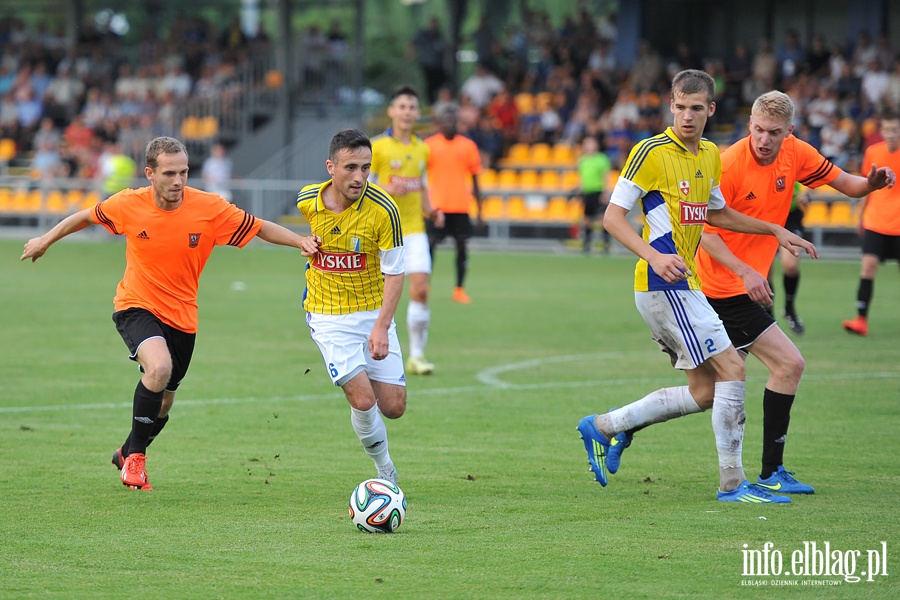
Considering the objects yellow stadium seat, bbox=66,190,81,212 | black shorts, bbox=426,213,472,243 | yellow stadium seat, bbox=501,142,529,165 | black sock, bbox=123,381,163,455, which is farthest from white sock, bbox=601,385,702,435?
yellow stadium seat, bbox=66,190,81,212

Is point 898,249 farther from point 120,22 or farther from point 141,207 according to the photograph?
point 120,22

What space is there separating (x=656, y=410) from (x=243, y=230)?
256 centimetres

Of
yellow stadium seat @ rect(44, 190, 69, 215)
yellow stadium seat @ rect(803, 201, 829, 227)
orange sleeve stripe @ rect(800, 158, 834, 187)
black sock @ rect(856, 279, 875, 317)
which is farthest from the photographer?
yellow stadium seat @ rect(44, 190, 69, 215)

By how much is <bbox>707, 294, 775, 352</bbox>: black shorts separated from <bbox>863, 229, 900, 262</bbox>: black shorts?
7.21 meters

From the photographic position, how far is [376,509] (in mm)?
5867

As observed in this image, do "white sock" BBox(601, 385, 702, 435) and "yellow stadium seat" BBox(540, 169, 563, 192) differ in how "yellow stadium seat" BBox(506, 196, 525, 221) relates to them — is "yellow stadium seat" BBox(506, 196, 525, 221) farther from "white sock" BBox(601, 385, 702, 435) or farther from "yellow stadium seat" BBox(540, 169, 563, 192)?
"white sock" BBox(601, 385, 702, 435)

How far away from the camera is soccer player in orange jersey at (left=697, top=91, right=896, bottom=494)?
6727 mm

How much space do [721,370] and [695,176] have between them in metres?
1.02

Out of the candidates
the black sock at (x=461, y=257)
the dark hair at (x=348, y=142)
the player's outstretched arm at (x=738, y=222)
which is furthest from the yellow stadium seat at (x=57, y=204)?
the player's outstretched arm at (x=738, y=222)

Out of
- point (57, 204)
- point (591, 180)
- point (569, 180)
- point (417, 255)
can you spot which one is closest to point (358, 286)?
point (417, 255)

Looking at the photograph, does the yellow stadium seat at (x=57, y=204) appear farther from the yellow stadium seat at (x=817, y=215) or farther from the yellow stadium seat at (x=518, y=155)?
the yellow stadium seat at (x=817, y=215)

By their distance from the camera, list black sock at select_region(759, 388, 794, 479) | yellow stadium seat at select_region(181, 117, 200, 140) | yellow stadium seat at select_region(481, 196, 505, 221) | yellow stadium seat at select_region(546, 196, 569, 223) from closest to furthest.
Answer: black sock at select_region(759, 388, 794, 479) → yellow stadium seat at select_region(546, 196, 569, 223) → yellow stadium seat at select_region(481, 196, 505, 221) → yellow stadium seat at select_region(181, 117, 200, 140)

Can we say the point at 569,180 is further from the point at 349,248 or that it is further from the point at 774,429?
the point at 349,248

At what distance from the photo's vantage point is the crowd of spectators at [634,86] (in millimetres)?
25812
